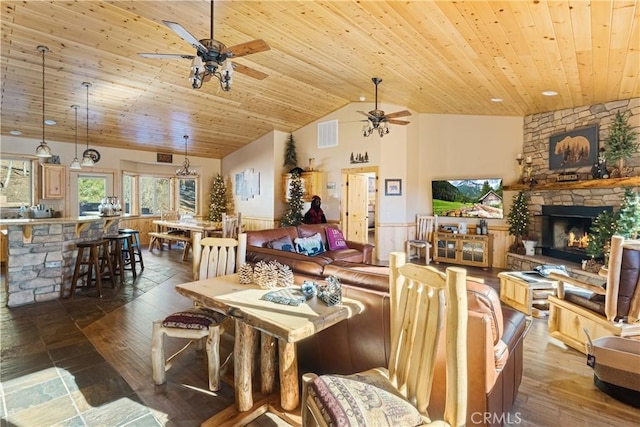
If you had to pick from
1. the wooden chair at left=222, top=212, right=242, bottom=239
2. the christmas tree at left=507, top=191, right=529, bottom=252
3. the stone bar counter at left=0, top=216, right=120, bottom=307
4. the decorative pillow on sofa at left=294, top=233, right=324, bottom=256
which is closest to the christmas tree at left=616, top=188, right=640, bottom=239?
the christmas tree at left=507, top=191, right=529, bottom=252

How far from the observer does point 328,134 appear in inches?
310

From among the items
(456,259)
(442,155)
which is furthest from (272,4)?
(456,259)

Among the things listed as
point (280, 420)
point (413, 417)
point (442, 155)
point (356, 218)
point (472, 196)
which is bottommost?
point (280, 420)

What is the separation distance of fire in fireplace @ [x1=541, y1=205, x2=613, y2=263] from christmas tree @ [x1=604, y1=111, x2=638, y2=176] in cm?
74

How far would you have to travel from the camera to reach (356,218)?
25.7 ft

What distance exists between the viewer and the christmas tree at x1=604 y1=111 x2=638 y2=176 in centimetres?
468

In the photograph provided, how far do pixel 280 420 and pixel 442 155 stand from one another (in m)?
6.37

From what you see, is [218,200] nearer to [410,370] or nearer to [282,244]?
[282,244]

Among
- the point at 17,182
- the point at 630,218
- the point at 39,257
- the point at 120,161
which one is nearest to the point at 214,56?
the point at 39,257

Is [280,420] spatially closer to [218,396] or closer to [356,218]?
[218,396]

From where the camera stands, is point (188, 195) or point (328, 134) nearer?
point (328, 134)

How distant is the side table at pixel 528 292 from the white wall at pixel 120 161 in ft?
27.7

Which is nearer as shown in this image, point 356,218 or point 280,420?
point 280,420

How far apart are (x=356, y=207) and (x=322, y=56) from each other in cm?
389
